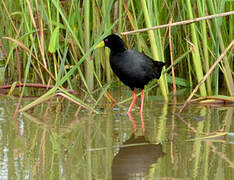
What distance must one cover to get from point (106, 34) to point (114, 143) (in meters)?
1.34

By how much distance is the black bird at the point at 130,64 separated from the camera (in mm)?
4820

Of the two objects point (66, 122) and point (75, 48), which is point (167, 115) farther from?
point (75, 48)

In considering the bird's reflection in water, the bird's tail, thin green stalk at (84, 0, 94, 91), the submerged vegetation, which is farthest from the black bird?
the bird's reflection in water

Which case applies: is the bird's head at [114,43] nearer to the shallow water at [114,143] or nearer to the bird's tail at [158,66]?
the bird's tail at [158,66]

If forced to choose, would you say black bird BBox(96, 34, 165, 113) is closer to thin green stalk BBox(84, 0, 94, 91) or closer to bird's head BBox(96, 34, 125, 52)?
bird's head BBox(96, 34, 125, 52)

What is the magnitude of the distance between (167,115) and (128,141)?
0.82 meters

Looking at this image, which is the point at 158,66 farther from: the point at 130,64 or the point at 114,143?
the point at 114,143

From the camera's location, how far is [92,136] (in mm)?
3709

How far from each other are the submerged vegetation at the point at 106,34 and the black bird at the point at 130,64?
0.11 metres

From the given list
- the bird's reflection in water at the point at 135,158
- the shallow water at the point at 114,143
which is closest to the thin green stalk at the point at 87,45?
the shallow water at the point at 114,143

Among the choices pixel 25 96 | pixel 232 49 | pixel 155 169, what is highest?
pixel 232 49

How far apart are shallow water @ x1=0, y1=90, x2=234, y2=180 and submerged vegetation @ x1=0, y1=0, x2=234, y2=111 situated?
26cm

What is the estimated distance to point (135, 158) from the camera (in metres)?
3.24

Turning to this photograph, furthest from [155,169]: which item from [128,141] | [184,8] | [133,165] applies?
[184,8]
